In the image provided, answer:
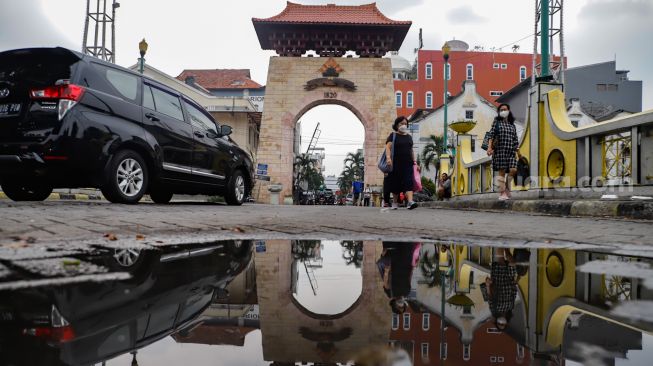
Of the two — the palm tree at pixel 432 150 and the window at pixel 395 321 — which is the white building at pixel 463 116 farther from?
the window at pixel 395 321

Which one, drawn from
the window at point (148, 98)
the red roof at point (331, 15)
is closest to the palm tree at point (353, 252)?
the window at point (148, 98)

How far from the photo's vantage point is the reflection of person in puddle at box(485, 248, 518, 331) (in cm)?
123

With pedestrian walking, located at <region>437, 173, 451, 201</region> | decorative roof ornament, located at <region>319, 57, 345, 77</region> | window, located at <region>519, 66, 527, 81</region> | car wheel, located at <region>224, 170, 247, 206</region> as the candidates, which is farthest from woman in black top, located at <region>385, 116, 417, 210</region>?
window, located at <region>519, 66, 527, 81</region>

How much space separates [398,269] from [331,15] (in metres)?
28.7

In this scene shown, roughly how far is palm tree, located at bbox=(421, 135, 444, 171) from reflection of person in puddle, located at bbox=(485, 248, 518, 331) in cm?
4032

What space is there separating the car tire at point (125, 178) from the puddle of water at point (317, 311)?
4.06 m

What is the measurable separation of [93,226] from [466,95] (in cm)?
4207

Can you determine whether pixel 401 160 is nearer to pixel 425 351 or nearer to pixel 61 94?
pixel 61 94

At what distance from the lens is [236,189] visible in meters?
8.75

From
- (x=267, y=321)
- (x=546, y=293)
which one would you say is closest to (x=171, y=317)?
(x=267, y=321)

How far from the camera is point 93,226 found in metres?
3.34

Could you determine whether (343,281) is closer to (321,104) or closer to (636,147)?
(636,147)

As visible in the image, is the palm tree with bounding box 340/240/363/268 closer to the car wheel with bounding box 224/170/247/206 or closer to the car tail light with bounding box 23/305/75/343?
the car tail light with bounding box 23/305/75/343

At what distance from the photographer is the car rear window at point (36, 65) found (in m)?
5.56
